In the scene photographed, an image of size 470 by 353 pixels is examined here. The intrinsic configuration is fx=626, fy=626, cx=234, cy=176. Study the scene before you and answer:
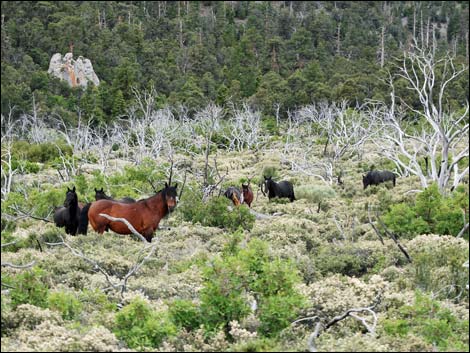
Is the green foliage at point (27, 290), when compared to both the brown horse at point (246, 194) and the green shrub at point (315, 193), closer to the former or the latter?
the brown horse at point (246, 194)

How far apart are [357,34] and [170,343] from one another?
261 ft

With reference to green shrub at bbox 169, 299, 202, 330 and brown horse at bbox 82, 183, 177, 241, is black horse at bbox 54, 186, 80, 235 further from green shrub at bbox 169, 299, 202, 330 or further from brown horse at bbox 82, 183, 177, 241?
green shrub at bbox 169, 299, 202, 330

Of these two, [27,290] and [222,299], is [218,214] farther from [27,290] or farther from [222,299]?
[222,299]

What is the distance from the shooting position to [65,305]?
24.0 feet

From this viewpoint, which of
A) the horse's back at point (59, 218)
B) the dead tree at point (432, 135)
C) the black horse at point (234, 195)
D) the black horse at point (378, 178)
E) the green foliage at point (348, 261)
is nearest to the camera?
the green foliage at point (348, 261)

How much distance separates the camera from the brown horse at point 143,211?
1170 cm

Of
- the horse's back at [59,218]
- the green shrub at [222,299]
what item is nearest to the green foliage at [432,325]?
the green shrub at [222,299]

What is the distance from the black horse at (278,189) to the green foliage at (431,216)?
7631 mm

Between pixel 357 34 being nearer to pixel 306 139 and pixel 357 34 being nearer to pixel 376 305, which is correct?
pixel 306 139

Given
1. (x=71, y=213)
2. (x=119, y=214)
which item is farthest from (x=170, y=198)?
(x=71, y=213)

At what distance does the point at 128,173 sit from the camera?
1914 centimetres

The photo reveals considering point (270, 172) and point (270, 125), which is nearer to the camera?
point (270, 172)

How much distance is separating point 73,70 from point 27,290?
54876mm

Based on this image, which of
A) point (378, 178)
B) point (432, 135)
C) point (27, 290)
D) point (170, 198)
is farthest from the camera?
point (378, 178)
